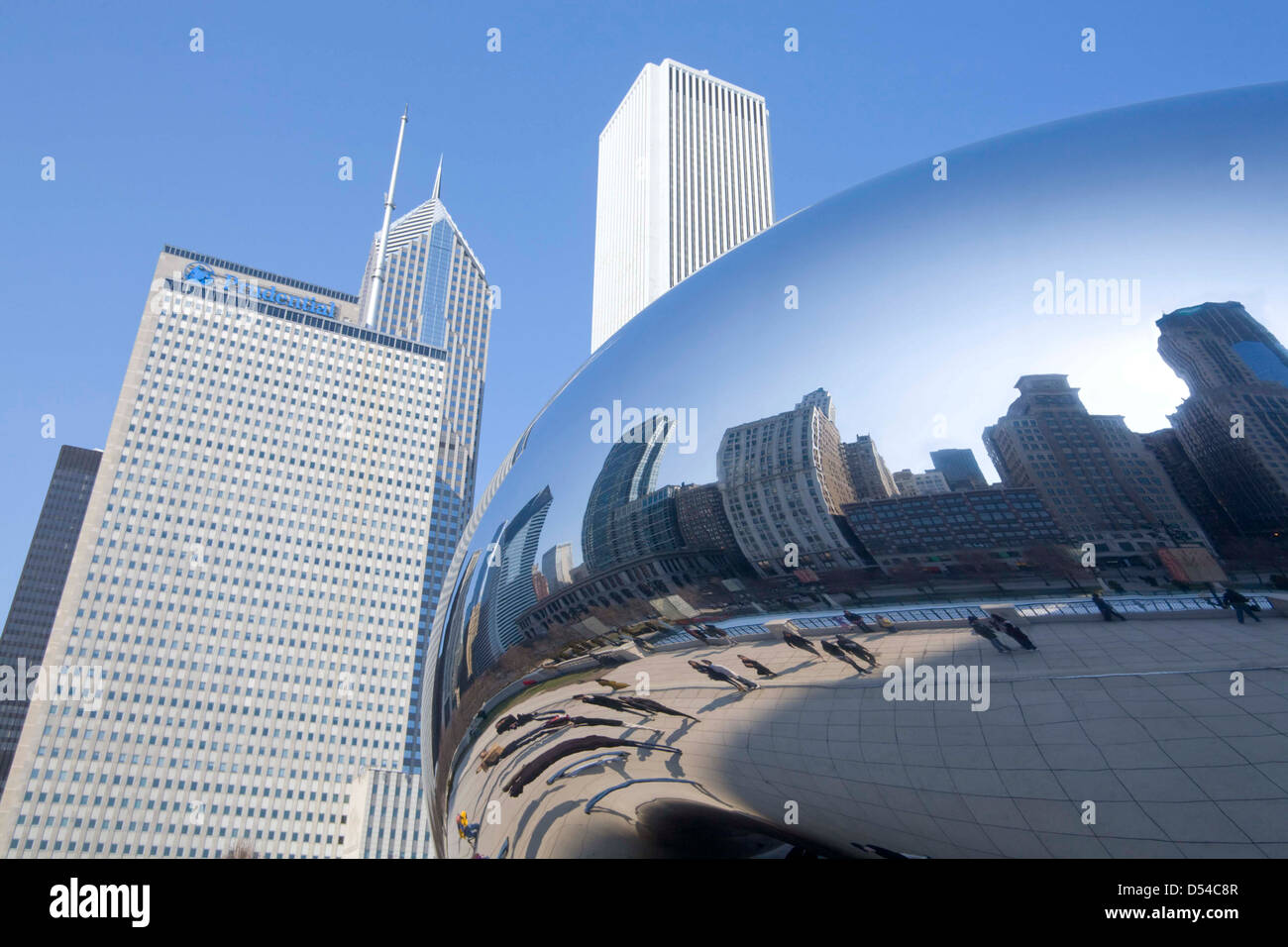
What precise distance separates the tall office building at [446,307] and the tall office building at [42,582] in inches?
2151

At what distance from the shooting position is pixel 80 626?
8306 centimetres

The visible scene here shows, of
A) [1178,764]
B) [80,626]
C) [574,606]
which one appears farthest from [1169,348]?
[80,626]

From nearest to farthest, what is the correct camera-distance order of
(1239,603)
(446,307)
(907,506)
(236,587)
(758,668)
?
(1239,603)
(907,506)
(758,668)
(236,587)
(446,307)

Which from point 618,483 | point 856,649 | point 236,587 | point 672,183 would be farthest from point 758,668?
point 672,183

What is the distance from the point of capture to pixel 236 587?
9125 centimetres

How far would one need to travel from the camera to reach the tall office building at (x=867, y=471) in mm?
2006

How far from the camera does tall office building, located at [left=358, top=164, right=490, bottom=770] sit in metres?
134

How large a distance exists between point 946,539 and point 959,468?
0.56 feet

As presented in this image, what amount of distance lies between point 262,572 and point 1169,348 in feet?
334

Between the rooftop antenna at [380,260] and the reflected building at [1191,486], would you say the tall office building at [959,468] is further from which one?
the rooftop antenna at [380,260]

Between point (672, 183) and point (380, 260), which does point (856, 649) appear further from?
point (380, 260)

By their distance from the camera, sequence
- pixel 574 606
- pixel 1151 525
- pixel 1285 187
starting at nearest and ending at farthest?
1. pixel 1151 525
2. pixel 1285 187
3. pixel 574 606

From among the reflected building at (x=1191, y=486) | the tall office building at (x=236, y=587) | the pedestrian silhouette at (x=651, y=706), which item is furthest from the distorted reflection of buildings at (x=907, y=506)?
the tall office building at (x=236, y=587)
